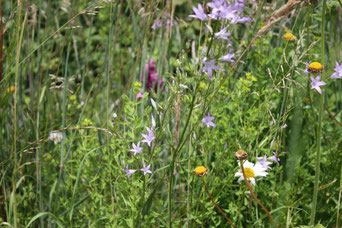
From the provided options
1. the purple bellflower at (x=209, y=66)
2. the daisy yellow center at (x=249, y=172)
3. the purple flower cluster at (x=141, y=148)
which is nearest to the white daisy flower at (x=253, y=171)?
the daisy yellow center at (x=249, y=172)

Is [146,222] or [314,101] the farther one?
[314,101]

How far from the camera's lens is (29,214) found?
1679 millimetres

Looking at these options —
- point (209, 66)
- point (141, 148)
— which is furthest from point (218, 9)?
point (141, 148)

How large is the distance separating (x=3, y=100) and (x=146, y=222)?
61 centimetres

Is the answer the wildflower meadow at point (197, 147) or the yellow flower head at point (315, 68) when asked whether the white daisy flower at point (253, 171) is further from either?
the yellow flower head at point (315, 68)

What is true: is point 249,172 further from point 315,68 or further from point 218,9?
point 218,9

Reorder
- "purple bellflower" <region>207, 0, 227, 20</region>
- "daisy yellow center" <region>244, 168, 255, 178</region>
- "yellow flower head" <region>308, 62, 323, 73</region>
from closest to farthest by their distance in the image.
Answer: "purple bellflower" <region>207, 0, 227, 20</region> → "yellow flower head" <region>308, 62, 323, 73</region> → "daisy yellow center" <region>244, 168, 255, 178</region>

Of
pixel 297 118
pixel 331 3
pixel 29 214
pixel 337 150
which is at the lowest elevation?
pixel 29 214

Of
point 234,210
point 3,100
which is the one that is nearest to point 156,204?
point 234,210

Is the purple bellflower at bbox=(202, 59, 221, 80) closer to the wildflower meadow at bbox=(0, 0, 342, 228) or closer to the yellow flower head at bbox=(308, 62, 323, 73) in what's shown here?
the wildflower meadow at bbox=(0, 0, 342, 228)

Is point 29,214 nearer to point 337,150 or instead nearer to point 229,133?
point 229,133

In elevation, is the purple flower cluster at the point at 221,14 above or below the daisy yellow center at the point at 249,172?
above

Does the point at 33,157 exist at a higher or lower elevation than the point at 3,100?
lower

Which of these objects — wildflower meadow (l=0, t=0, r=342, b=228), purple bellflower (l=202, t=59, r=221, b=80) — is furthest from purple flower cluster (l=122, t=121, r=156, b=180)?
purple bellflower (l=202, t=59, r=221, b=80)
